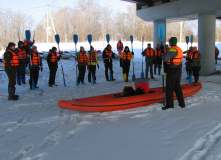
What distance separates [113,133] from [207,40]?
867cm

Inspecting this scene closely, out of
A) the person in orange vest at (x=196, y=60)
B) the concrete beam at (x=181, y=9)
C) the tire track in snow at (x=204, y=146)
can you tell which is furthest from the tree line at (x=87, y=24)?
the tire track in snow at (x=204, y=146)

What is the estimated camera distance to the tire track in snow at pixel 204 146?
7.41ft

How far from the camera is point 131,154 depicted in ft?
7.81

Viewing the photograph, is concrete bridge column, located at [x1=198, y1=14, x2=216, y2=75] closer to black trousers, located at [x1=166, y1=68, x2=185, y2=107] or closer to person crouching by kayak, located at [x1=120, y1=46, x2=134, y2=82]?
person crouching by kayak, located at [x1=120, y1=46, x2=134, y2=82]

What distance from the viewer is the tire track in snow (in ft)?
7.41

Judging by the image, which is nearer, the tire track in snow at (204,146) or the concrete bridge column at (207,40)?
the tire track in snow at (204,146)

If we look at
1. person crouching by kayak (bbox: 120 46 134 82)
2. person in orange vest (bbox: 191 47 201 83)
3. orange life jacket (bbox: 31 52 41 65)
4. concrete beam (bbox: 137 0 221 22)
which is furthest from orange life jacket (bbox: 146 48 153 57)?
orange life jacket (bbox: 31 52 41 65)

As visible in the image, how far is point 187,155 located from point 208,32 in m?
9.00

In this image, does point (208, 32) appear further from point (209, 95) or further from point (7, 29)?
point (7, 29)

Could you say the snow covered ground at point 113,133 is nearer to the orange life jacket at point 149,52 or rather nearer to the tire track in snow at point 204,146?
the tire track in snow at point 204,146

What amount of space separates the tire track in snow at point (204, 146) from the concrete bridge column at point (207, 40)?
785cm

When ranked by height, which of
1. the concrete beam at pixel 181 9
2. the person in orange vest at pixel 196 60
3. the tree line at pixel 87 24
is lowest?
the person in orange vest at pixel 196 60

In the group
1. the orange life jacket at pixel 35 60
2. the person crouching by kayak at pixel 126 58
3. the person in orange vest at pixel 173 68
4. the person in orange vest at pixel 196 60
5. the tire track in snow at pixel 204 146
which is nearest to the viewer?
the tire track in snow at pixel 204 146

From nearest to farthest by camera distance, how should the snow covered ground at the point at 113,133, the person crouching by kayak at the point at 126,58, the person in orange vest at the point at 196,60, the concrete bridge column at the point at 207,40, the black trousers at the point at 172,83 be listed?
the snow covered ground at the point at 113,133 < the black trousers at the point at 172,83 < the person in orange vest at the point at 196,60 < the person crouching by kayak at the point at 126,58 < the concrete bridge column at the point at 207,40
